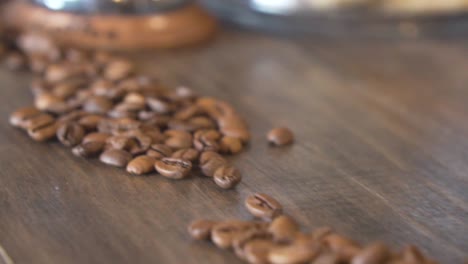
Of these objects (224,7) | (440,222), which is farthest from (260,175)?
(224,7)

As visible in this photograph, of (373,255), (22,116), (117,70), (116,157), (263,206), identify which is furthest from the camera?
(117,70)

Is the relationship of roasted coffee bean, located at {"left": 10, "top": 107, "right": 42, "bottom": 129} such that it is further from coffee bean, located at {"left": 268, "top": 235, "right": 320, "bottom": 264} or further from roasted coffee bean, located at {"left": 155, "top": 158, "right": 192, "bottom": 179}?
coffee bean, located at {"left": 268, "top": 235, "right": 320, "bottom": 264}

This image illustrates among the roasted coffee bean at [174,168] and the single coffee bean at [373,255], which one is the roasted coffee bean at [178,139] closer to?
the roasted coffee bean at [174,168]

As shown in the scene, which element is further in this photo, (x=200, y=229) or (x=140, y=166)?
(x=140, y=166)

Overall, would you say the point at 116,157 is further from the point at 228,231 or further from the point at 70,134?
the point at 228,231

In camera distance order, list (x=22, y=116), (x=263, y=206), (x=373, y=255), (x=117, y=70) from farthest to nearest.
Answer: (x=117, y=70), (x=22, y=116), (x=263, y=206), (x=373, y=255)

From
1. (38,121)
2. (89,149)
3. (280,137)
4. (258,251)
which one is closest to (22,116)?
(38,121)

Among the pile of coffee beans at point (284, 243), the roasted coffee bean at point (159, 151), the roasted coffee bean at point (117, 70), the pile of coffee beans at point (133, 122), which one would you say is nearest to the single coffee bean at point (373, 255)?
the pile of coffee beans at point (284, 243)
